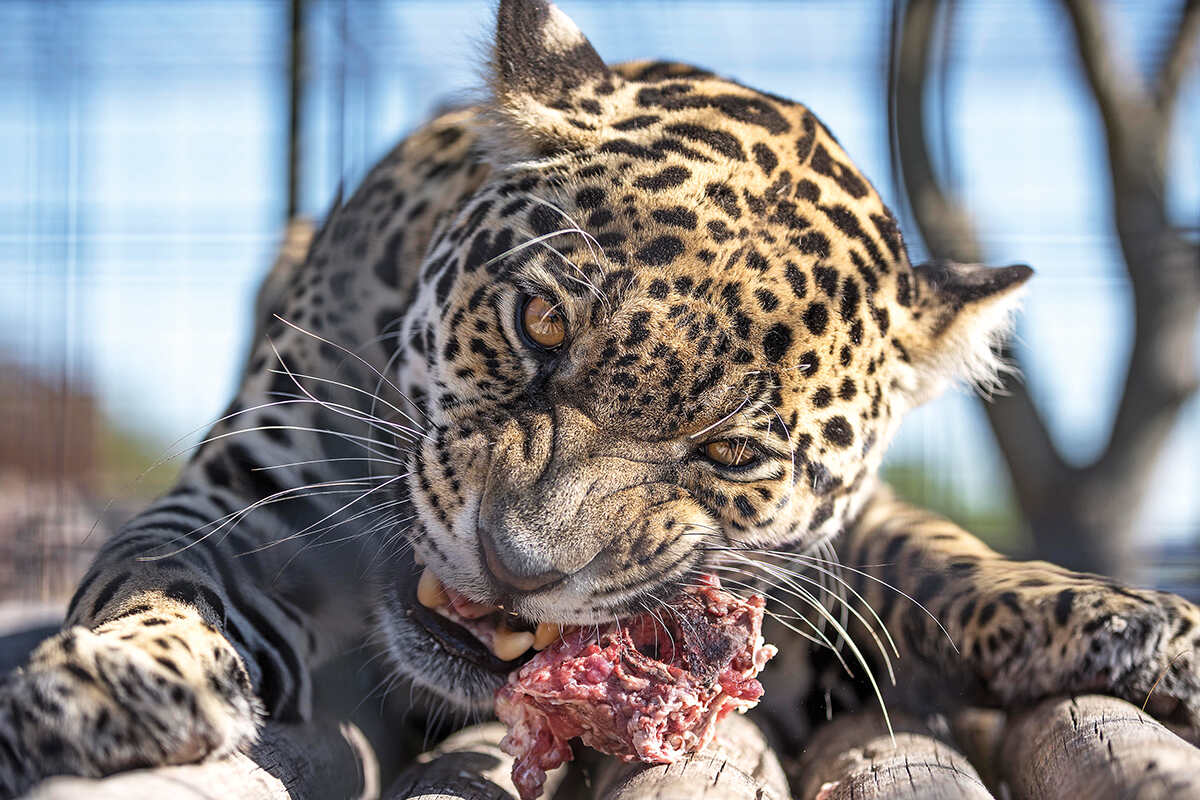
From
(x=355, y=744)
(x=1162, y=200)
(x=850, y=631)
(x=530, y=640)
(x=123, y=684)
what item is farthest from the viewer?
(x=1162, y=200)

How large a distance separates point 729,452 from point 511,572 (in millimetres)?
Result: 471

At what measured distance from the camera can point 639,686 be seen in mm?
1690

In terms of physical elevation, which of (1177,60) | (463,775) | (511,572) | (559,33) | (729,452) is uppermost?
(1177,60)

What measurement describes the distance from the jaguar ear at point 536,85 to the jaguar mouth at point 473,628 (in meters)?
0.92

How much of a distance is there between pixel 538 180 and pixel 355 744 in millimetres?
1198

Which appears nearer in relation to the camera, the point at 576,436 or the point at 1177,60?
the point at 576,436

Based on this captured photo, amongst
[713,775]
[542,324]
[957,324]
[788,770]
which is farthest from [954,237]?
[713,775]

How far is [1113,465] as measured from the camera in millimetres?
5297

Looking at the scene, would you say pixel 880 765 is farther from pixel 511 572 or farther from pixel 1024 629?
pixel 511 572

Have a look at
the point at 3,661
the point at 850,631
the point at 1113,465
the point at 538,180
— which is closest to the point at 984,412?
the point at 1113,465

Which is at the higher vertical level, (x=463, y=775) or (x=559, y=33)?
(x=559, y=33)

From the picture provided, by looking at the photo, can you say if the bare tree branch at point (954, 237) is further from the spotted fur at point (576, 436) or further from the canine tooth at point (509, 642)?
the canine tooth at point (509, 642)

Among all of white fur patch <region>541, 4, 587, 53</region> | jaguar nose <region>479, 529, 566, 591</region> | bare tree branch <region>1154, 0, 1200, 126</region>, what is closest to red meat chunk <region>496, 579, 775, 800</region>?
jaguar nose <region>479, 529, 566, 591</region>

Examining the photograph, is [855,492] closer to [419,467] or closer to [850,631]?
[850,631]
